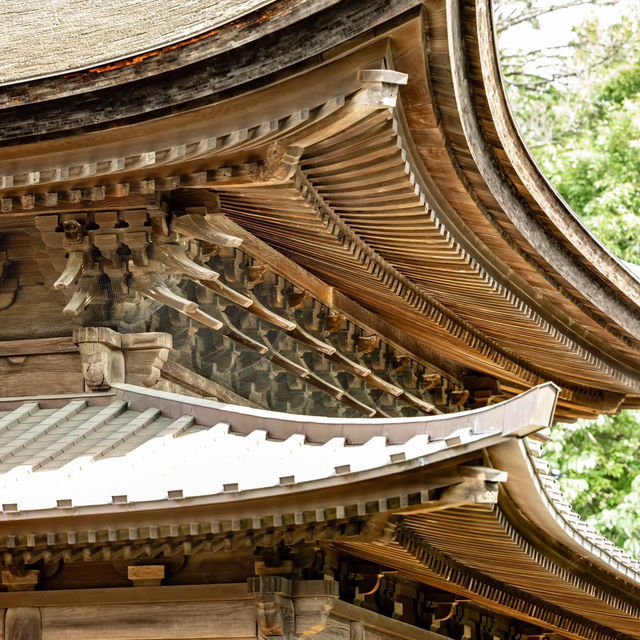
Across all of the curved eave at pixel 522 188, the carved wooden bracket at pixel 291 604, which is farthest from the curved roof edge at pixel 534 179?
the carved wooden bracket at pixel 291 604

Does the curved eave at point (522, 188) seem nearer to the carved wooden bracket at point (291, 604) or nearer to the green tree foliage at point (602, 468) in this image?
the carved wooden bracket at point (291, 604)

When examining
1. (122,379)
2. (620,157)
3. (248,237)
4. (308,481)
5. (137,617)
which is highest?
(620,157)

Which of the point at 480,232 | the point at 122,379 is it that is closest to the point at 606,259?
the point at 480,232

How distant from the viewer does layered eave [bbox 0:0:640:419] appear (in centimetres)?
573

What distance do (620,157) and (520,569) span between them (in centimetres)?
1467

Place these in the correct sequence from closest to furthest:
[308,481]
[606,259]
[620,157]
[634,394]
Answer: [308,481]
[606,259]
[634,394]
[620,157]

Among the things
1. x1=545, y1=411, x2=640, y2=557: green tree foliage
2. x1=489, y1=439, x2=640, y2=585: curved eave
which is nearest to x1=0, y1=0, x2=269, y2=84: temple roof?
x1=489, y1=439, x2=640, y2=585: curved eave

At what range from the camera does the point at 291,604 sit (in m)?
5.86

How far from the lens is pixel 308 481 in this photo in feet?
16.3

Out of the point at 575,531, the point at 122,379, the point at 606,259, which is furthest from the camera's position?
the point at 606,259

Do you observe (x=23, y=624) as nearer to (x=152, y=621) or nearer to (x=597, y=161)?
(x=152, y=621)

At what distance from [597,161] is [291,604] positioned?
15266 millimetres

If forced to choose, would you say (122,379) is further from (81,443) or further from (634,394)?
(634,394)

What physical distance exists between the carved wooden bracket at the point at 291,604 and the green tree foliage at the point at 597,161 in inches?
455
